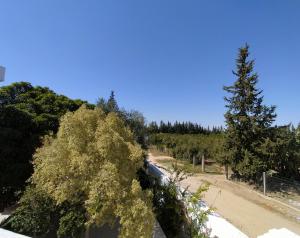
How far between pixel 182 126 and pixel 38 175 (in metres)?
53.6

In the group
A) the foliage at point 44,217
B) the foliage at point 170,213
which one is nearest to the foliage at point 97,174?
the foliage at point 44,217

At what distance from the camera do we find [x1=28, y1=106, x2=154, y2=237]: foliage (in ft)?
18.9

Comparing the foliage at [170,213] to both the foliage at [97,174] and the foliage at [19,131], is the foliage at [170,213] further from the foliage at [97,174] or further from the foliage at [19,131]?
the foliage at [19,131]

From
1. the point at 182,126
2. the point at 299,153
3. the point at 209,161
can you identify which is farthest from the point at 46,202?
the point at 182,126

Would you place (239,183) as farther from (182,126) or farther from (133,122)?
(182,126)

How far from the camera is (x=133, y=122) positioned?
2184 cm

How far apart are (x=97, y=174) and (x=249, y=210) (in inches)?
348

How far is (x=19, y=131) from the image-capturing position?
10695 mm

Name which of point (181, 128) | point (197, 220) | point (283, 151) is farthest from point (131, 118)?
point (181, 128)

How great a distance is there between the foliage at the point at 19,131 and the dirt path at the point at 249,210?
23.1 ft

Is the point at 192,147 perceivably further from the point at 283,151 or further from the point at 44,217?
the point at 44,217

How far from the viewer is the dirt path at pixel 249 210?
10.5m

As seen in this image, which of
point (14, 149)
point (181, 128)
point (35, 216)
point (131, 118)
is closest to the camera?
point (35, 216)

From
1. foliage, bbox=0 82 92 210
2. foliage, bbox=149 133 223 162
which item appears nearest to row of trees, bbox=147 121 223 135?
foliage, bbox=149 133 223 162
